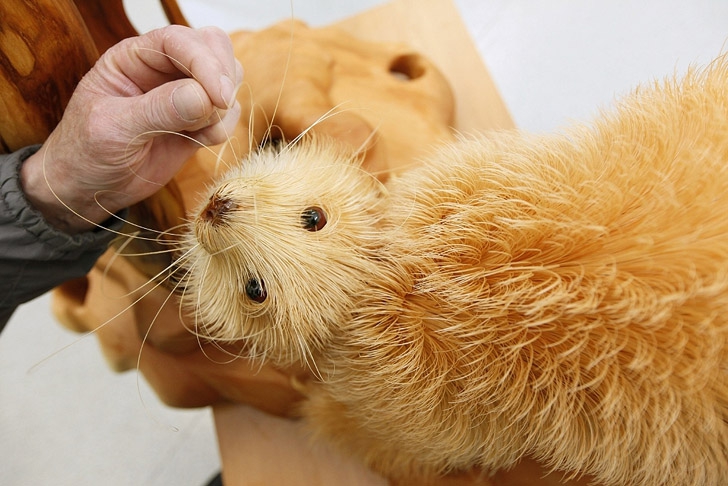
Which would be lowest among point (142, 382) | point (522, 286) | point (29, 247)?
point (142, 382)

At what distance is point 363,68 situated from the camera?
A: 711 millimetres

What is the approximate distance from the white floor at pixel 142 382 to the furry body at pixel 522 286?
500 millimetres

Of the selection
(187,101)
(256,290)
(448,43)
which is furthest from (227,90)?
(448,43)

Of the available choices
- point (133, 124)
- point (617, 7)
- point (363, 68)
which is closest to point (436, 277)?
point (133, 124)

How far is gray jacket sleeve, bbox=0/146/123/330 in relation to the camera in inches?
16.6

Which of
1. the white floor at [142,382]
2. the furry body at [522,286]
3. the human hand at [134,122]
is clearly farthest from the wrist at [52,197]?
the white floor at [142,382]

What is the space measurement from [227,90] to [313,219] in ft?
0.36

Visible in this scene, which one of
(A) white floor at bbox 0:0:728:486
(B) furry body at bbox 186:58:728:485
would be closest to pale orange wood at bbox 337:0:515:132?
(A) white floor at bbox 0:0:728:486

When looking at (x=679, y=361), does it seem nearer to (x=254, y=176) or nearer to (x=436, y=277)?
(x=436, y=277)

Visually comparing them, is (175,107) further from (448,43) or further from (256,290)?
(448,43)

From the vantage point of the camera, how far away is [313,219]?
349 mm

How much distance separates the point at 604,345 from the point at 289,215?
197 mm

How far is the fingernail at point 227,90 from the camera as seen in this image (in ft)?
1.19

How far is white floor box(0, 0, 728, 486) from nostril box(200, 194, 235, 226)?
1.83 ft
